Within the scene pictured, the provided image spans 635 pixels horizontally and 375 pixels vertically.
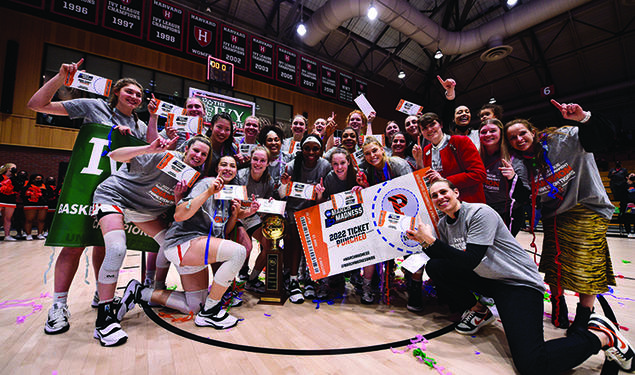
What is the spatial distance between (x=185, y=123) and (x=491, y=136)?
9.21ft

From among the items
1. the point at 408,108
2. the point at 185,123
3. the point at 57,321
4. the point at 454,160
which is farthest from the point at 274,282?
the point at 408,108

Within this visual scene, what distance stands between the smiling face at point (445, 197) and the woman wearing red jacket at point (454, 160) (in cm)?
23

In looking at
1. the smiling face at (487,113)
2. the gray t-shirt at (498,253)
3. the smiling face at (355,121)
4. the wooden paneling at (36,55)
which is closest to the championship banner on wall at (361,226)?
the gray t-shirt at (498,253)

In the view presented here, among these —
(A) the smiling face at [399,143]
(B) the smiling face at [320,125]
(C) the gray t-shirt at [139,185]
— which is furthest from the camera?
(B) the smiling face at [320,125]

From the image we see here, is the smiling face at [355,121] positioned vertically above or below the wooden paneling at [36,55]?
below

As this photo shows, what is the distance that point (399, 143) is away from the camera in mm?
3359

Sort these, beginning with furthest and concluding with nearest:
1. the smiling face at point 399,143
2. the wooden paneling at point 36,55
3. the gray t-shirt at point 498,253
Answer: the wooden paneling at point 36,55, the smiling face at point 399,143, the gray t-shirt at point 498,253

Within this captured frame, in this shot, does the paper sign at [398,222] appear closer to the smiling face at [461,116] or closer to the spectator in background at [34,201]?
the smiling face at [461,116]

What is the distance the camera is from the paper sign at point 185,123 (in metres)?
2.44

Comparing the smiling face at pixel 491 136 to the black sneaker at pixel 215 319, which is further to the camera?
the smiling face at pixel 491 136

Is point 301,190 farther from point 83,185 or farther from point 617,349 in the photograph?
point 617,349

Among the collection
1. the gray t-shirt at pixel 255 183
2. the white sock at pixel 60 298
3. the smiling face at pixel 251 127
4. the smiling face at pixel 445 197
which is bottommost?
the white sock at pixel 60 298

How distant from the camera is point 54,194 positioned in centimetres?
654

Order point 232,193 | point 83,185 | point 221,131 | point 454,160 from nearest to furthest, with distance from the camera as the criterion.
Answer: point 83,185
point 232,193
point 454,160
point 221,131
